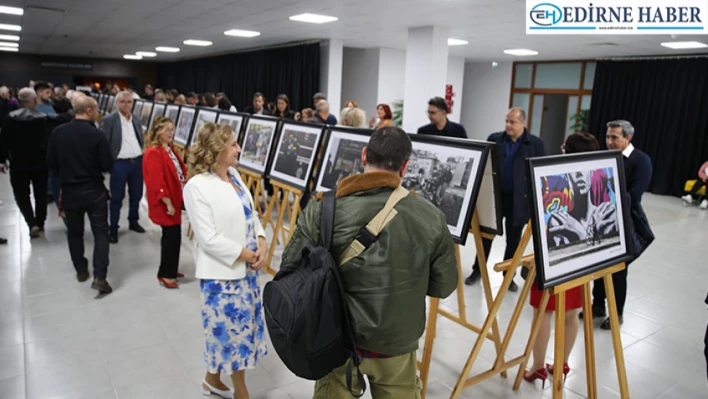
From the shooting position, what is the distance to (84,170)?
3.66 m

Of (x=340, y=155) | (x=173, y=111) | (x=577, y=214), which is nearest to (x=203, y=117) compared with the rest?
(x=173, y=111)

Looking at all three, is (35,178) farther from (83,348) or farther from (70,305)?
(83,348)

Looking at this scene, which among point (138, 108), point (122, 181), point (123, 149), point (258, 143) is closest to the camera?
point (258, 143)

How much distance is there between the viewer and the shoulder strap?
157 centimetres

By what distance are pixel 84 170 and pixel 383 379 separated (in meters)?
3.00

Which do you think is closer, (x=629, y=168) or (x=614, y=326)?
(x=614, y=326)

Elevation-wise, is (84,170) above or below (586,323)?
above

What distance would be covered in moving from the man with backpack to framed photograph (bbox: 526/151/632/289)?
0.51 m

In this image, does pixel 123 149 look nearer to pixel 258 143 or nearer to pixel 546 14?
pixel 258 143

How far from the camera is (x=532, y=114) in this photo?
13781 mm

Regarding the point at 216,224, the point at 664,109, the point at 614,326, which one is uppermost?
the point at 664,109

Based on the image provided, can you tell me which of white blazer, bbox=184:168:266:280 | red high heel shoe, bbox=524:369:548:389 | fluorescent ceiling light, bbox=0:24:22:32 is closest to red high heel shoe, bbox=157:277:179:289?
white blazer, bbox=184:168:266:280

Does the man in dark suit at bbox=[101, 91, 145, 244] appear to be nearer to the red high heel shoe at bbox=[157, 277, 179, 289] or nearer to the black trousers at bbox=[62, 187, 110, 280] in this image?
the black trousers at bbox=[62, 187, 110, 280]

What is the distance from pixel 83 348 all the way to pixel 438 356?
2202 millimetres
